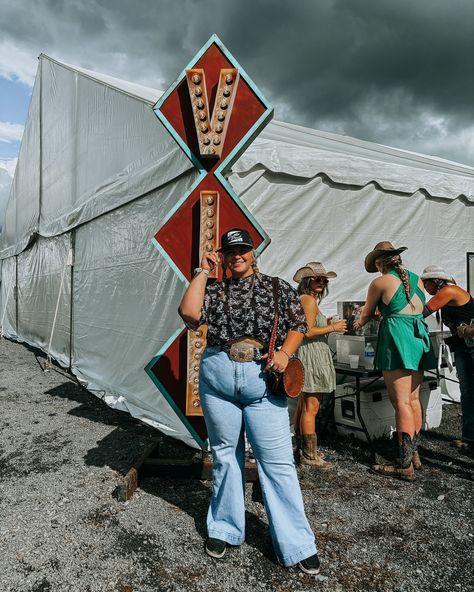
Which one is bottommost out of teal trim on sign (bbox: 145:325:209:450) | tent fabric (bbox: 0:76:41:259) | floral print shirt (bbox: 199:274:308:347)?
teal trim on sign (bbox: 145:325:209:450)

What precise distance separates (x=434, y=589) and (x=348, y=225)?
4.03 meters

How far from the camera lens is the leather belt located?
2484 millimetres

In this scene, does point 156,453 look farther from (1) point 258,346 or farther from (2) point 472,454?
(2) point 472,454

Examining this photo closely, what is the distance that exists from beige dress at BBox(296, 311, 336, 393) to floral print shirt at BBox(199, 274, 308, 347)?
1.56m

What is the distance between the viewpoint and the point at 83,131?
780 centimetres

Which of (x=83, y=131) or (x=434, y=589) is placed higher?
(x=83, y=131)

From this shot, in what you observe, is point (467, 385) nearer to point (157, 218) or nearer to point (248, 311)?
point (248, 311)

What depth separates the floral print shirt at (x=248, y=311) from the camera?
254 cm

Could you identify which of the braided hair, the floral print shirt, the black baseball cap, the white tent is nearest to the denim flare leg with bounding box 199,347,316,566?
the floral print shirt

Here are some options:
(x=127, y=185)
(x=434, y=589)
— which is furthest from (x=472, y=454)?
(x=127, y=185)

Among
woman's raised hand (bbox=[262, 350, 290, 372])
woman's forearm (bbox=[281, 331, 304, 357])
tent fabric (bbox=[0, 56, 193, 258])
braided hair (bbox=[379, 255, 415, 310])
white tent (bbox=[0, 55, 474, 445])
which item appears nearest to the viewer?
woman's raised hand (bbox=[262, 350, 290, 372])

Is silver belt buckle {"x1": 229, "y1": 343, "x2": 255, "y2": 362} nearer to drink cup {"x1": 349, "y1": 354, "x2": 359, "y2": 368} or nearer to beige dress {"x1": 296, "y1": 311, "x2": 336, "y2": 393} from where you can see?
beige dress {"x1": 296, "y1": 311, "x2": 336, "y2": 393}

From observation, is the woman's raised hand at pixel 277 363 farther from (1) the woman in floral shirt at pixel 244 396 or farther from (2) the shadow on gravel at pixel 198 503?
(2) the shadow on gravel at pixel 198 503

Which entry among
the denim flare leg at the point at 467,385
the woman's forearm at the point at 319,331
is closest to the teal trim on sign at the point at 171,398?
the woman's forearm at the point at 319,331
